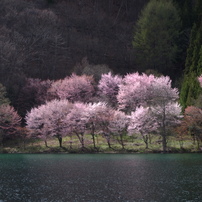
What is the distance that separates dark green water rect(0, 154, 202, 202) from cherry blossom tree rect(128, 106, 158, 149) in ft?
49.5

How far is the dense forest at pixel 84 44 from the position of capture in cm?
8425

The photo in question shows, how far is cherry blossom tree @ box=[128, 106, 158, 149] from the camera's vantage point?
63.6 metres

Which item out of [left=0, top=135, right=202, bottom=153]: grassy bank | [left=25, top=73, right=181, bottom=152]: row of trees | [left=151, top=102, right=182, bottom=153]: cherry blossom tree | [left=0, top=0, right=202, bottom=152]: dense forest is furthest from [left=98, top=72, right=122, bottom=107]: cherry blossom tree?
[left=151, top=102, right=182, bottom=153]: cherry blossom tree

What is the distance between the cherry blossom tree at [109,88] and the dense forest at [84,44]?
340 cm

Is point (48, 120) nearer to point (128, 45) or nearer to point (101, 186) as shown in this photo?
point (101, 186)

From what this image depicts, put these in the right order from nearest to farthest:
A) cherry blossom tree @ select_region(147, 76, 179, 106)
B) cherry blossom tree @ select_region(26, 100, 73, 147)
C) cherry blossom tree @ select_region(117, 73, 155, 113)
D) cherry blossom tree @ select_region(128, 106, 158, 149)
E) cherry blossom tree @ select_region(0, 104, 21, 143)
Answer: cherry blossom tree @ select_region(128, 106, 158, 149) < cherry blossom tree @ select_region(147, 76, 179, 106) < cherry blossom tree @ select_region(26, 100, 73, 147) < cherry blossom tree @ select_region(0, 104, 21, 143) < cherry blossom tree @ select_region(117, 73, 155, 113)

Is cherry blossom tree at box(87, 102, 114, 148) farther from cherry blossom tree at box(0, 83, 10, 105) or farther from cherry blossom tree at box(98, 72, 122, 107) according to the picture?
cherry blossom tree at box(0, 83, 10, 105)

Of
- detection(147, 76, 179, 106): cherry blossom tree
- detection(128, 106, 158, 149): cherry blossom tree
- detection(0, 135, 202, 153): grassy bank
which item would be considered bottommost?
→ detection(0, 135, 202, 153): grassy bank

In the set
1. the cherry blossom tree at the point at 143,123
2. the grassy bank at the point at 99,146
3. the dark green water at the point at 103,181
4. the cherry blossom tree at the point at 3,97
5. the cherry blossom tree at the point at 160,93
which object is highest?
the cherry blossom tree at the point at 3,97

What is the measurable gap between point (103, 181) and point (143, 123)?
99.5 feet

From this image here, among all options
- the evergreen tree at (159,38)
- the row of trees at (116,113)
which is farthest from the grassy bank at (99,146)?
the evergreen tree at (159,38)

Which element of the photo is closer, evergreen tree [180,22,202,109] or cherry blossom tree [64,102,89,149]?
cherry blossom tree [64,102,89,149]

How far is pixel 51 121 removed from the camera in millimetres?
68750

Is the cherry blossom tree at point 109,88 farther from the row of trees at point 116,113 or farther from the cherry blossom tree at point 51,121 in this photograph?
the cherry blossom tree at point 51,121
